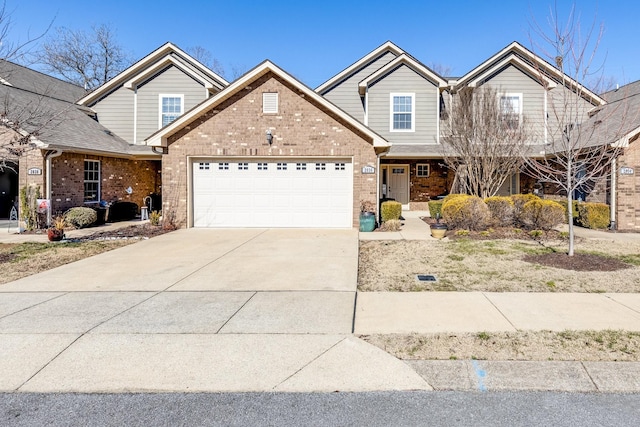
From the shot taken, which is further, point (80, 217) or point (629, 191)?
point (80, 217)

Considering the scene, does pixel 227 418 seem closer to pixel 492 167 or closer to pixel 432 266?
pixel 432 266

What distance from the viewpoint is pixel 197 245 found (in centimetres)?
1096

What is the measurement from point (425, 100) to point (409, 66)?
1.72 m

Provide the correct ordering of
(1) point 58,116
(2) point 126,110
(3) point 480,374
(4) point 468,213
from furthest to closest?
(2) point 126,110 → (1) point 58,116 → (4) point 468,213 → (3) point 480,374

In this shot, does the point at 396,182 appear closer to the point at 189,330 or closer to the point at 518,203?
the point at 518,203

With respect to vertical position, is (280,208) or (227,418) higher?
(280,208)

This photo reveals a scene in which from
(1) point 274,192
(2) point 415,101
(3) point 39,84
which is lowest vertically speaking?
(1) point 274,192

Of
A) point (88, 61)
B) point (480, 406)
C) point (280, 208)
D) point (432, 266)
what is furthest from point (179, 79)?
point (88, 61)

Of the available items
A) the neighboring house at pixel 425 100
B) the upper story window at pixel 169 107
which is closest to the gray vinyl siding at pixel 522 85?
the neighboring house at pixel 425 100

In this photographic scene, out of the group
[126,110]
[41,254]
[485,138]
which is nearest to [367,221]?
[485,138]

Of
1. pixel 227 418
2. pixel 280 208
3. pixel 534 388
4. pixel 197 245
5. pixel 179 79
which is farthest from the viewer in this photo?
pixel 179 79

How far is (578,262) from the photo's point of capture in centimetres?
830

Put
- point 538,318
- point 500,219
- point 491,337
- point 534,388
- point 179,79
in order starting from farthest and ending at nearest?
point 179,79, point 500,219, point 538,318, point 491,337, point 534,388

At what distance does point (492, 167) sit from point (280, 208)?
7.96 meters
